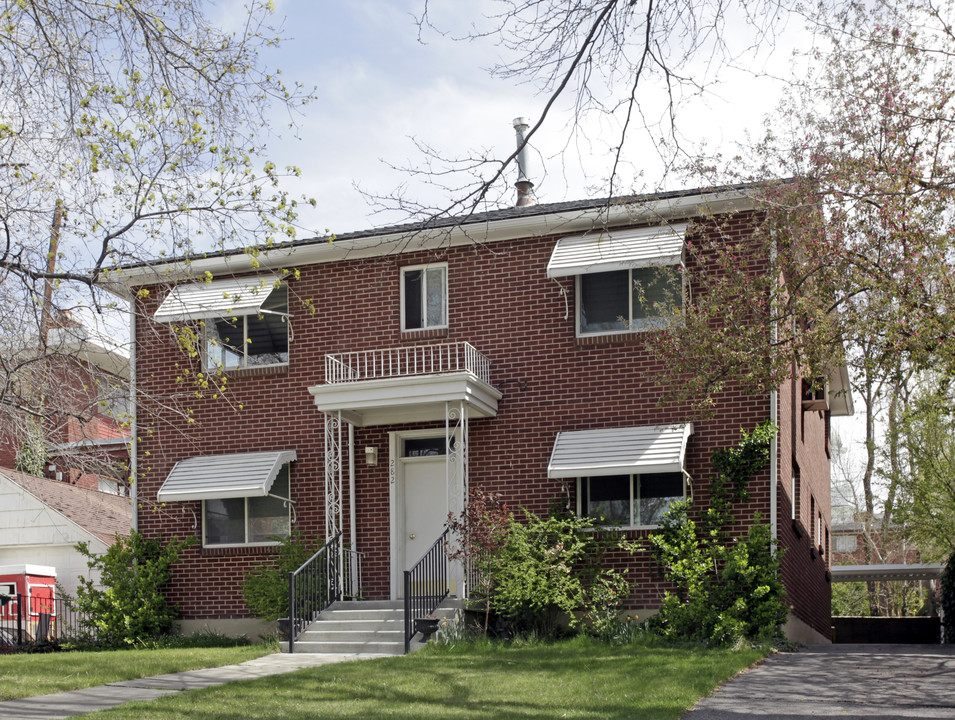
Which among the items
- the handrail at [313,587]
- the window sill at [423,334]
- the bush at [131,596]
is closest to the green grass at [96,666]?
the handrail at [313,587]

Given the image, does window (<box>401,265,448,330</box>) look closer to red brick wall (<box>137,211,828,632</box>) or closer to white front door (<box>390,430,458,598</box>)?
red brick wall (<box>137,211,828,632</box>)

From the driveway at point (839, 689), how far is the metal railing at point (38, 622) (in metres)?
11.6

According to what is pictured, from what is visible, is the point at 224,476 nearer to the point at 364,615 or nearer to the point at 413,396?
the point at 364,615

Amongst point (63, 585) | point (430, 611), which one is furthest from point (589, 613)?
point (63, 585)

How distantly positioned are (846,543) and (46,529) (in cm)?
3189

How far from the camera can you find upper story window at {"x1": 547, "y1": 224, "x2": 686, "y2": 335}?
634 inches

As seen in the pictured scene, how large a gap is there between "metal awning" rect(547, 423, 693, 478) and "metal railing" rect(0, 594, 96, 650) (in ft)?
27.6

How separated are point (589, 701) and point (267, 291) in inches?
380

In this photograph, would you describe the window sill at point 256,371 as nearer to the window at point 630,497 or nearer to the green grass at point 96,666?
the green grass at point 96,666

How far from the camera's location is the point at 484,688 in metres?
10.9

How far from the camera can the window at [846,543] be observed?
43.1 m

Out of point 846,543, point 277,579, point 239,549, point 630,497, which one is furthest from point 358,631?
point 846,543

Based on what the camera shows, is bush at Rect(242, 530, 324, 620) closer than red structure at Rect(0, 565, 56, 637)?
Yes

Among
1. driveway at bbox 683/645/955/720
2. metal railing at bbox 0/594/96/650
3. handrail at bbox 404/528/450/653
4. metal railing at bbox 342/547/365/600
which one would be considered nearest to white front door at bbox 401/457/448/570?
metal railing at bbox 342/547/365/600
